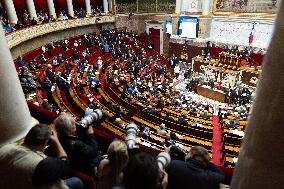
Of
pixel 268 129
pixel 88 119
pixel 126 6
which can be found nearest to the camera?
pixel 268 129

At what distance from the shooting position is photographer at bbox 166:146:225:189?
239 cm

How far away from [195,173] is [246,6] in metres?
19.4

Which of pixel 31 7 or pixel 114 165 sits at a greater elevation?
pixel 31 7

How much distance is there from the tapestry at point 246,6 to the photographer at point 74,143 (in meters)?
17.8

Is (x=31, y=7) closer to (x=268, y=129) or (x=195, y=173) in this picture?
(x=195, y=173)

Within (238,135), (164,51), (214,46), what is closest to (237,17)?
(214,46)

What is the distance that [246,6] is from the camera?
61.4ft

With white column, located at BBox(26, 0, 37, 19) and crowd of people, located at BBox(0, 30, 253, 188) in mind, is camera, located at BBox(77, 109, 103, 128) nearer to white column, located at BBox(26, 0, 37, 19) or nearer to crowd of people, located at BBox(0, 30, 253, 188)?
crowd of people, located at BBox(0, 30, 253, 188)

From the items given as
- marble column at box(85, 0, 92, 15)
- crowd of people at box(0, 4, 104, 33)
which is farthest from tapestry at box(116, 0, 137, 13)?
marble column at box(85, 0, 92, 15)

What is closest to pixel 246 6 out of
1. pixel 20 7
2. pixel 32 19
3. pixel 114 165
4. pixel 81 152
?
pixel 32 19

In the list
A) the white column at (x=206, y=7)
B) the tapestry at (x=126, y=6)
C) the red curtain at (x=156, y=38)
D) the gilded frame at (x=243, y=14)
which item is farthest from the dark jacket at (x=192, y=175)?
the tapestry at (x=126, y=6)

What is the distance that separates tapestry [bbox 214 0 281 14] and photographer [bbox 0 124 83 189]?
60.2ft

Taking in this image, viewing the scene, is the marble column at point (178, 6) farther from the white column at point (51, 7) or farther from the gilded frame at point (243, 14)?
the white column at point (51, 7)

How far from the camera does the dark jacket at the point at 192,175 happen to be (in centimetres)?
239
